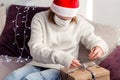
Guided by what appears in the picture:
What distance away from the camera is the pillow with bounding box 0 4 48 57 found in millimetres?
1999

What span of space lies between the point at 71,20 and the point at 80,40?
138mm

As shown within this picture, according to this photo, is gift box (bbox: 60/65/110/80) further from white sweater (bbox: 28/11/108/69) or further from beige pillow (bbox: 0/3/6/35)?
beige pillow (bbox: 0/3/6/35)

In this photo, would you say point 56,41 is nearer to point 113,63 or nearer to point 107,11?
point 113,63

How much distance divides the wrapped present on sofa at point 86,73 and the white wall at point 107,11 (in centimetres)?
88

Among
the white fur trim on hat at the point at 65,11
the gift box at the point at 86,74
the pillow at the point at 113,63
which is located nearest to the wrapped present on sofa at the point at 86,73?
the gift box at the point at 86,74

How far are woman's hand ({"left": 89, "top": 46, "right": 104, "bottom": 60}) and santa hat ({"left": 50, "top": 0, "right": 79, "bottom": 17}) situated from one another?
24 cm

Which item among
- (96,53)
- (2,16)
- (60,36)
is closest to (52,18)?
(60,36)

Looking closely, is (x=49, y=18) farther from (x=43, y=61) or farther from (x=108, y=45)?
(x=108, y=45)

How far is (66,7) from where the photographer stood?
1561 millimetres

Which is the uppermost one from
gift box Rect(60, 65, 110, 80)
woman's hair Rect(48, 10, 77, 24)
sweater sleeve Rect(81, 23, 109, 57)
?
woman's hair Rect(48, 10, 77, 24)

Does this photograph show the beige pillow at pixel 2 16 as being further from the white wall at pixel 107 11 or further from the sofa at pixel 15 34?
the white wall at pixel 107 11

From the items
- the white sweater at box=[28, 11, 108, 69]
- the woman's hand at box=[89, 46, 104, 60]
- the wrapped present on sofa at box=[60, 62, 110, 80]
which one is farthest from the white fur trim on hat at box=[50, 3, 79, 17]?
the wrapped present on sofa at box=[60, 62, 110, 80]

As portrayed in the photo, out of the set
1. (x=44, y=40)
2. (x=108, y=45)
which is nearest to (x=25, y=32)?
(x=44, y=40)

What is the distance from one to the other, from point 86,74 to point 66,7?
1.47ft
